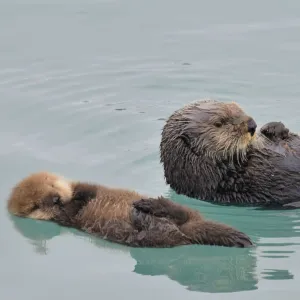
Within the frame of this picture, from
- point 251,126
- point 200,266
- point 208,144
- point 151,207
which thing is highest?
point 251,126

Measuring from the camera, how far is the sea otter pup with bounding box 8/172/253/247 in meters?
6.47

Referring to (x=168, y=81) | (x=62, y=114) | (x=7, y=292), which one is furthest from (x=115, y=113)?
(x=7, y=292)

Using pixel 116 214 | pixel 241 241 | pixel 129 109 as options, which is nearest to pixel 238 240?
pixel 241 241

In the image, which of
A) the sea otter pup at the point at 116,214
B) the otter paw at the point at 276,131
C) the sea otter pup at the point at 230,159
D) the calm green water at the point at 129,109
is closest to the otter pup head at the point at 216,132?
the sea otter pup at the point at 230,159

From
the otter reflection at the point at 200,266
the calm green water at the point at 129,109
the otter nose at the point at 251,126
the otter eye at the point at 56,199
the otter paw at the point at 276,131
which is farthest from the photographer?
the otter paw at the point at 276,131

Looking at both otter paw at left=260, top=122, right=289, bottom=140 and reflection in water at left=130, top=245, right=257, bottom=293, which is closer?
reflection in water at left=130, top=245, right=257, bottom=293

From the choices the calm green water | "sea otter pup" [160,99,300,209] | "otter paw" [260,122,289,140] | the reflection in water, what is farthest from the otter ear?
the reflection in water

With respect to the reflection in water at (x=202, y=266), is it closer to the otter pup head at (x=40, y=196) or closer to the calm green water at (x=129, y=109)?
the calm green water at (x=129, y=109)

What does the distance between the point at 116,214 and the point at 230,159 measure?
1262 mm

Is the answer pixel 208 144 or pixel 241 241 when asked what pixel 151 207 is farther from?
pixel 208 144

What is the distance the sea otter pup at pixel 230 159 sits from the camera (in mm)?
7512

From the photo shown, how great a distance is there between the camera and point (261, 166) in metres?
7.55

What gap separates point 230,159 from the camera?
7562 millimetres

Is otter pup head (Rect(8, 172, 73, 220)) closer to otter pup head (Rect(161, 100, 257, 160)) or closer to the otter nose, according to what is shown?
otter pup head (Rect(161, 100, 257, 160))
